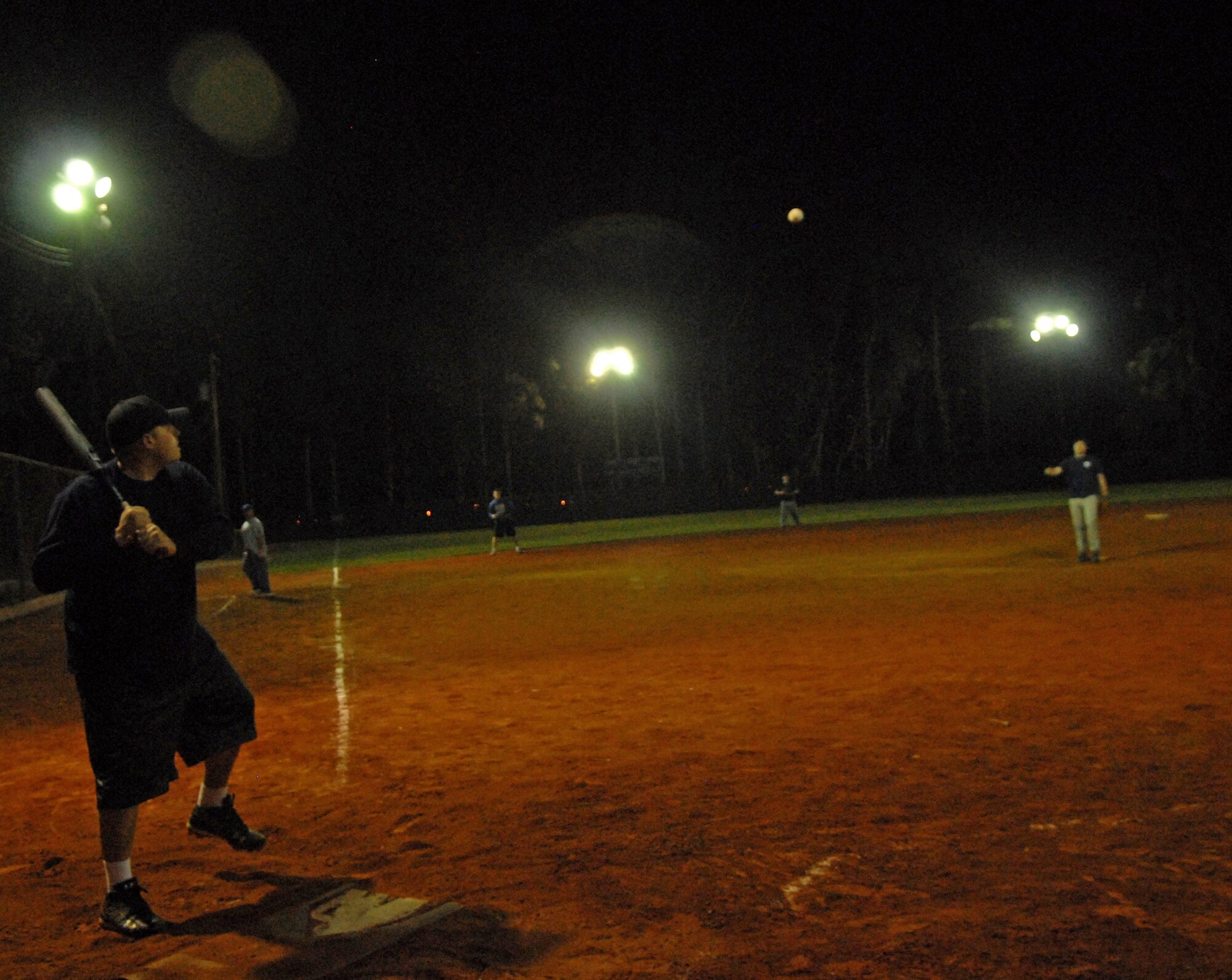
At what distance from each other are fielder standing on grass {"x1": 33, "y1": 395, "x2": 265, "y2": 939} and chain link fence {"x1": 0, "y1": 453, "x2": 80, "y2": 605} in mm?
16700

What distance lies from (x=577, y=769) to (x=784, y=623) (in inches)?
269

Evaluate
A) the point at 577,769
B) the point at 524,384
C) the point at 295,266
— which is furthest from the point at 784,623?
the point at 524,384

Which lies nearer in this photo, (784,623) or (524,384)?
(784,623)

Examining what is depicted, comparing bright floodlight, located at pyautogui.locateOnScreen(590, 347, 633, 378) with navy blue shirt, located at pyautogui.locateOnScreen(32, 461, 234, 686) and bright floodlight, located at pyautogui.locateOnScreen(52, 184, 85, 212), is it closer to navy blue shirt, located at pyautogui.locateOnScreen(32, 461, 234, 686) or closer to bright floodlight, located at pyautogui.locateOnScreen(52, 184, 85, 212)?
bright floodlight, located at pyautogui.locateOnScreen(52, 184, 85, 212)

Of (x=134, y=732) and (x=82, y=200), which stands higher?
(x=82, y=200)

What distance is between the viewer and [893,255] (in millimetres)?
60438

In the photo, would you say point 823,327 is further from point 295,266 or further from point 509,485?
point 295,266

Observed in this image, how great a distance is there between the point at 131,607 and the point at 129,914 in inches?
48.5

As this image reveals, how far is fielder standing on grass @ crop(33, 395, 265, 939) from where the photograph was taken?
4.53 metres

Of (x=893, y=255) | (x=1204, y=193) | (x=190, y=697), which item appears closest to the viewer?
(x=190, y=697)

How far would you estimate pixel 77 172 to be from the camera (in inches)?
606

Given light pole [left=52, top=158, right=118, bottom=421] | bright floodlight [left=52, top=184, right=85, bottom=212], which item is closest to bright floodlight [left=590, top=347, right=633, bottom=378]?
light pole [left=52, top=158, right=118, bottom=421]

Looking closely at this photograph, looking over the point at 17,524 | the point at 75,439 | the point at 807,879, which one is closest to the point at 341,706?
the point at 75,439

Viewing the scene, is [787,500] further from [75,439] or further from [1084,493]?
[75,439]
